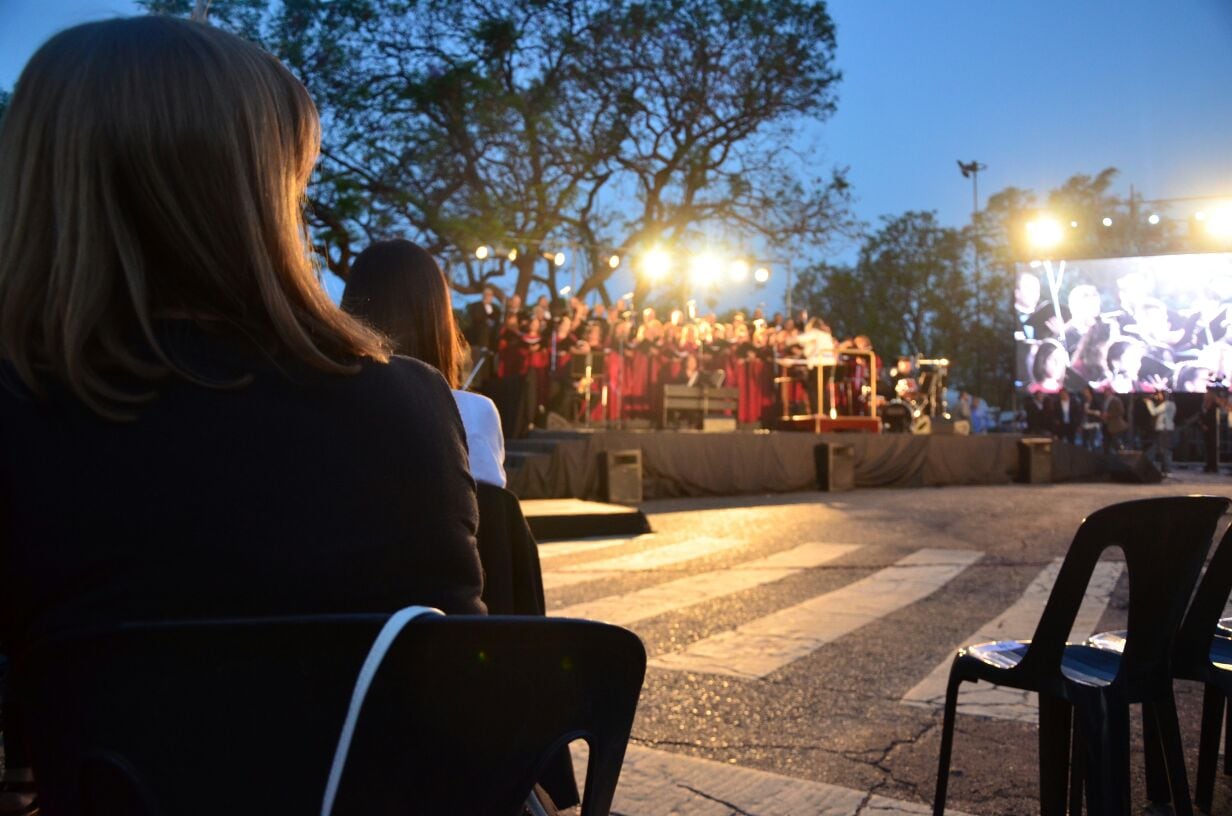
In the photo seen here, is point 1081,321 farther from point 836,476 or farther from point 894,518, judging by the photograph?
point 894,518

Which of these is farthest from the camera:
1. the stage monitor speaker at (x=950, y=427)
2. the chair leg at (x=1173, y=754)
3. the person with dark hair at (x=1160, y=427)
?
the person with dark hair at (x=1160, y=427)

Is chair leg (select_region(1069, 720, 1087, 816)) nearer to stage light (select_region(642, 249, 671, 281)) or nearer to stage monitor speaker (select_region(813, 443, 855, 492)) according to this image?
stage monitor speaker (select_region(813, 443, 855, 492))

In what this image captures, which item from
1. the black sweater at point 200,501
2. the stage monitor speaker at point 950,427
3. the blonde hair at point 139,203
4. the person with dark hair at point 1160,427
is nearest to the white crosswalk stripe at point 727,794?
the black sweater at point 200,501

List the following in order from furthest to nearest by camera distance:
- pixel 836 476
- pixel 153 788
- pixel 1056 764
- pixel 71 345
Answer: pixel 836 476, pixel 1056 764, pixel 71 345, pixel 153 788

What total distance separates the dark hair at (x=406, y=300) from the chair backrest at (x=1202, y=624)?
201 cm

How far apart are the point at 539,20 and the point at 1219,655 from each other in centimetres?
2539

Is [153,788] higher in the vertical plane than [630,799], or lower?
higher

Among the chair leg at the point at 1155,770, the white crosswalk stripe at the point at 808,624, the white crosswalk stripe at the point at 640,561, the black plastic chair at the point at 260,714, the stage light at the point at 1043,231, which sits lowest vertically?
the white crosswalk stripe at the point at 808,624

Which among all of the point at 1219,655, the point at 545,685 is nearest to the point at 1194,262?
the point at 1219,655

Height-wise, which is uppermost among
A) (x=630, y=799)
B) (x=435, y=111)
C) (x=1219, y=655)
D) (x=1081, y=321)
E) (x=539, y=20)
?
(x=539, y=20)

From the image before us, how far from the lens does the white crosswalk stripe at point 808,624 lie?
17.2 feet

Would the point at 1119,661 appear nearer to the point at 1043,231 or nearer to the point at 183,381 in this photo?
the point at 183,381

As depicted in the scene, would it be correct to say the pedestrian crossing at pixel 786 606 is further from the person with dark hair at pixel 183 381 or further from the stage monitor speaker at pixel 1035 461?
the stage monitor speaker at pixel 1035 461

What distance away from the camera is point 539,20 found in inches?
1029
